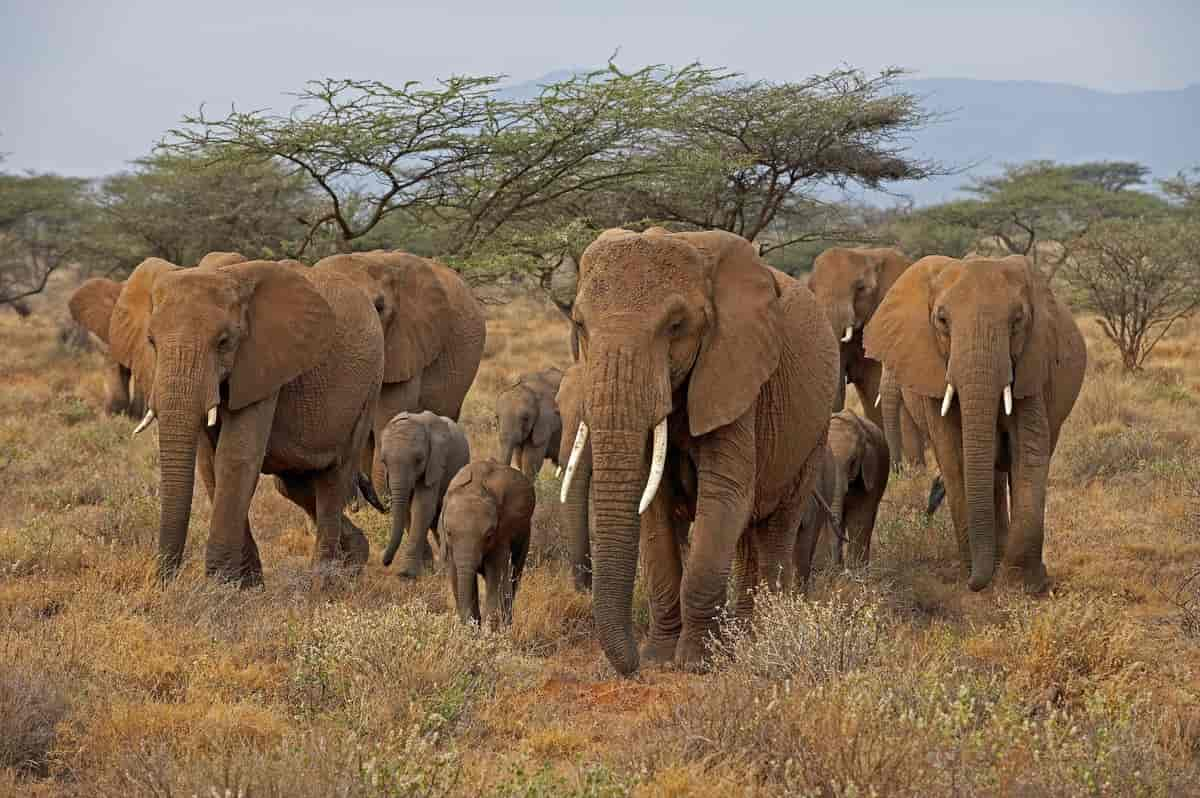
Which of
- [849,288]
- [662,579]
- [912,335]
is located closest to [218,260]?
[662,579]

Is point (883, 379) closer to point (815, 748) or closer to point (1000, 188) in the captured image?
point (815, 748)

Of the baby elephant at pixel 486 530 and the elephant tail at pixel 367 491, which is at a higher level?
the baby elephant at pixel 486 530

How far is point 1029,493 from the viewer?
9.24m

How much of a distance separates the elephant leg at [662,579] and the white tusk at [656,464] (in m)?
0.91

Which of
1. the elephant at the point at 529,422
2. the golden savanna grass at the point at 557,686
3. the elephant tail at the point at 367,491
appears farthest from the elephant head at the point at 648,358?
the elephant at the point at 529,422

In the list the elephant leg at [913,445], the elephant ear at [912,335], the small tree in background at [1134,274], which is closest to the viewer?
the elephant ear at [912,335]

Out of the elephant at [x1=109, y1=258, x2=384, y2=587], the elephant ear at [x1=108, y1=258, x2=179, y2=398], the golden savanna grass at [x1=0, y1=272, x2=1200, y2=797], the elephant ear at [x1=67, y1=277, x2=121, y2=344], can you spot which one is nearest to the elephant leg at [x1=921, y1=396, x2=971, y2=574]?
the golden savanna grass at [x1=0, y1=272, x2=1200, y2=797]

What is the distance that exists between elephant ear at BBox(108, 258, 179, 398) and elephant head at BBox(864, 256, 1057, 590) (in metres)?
4.98

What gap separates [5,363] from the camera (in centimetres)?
2348

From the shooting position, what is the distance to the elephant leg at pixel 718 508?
6.70 m

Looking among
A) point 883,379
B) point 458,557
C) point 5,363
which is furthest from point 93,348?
point 458,557

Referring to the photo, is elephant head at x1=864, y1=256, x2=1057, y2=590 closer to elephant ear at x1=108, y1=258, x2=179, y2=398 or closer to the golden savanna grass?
the golden savanna grass

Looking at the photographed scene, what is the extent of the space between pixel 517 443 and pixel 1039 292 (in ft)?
16.3

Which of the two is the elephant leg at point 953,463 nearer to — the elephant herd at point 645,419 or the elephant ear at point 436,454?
the elephant herd at point 645,419
